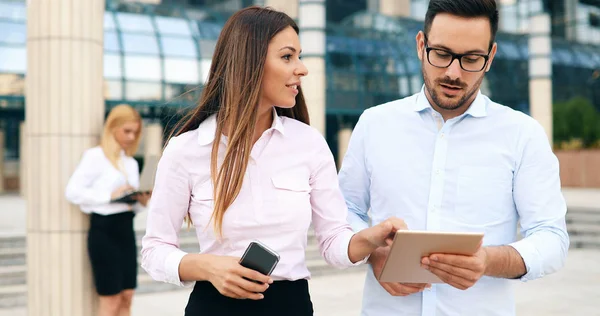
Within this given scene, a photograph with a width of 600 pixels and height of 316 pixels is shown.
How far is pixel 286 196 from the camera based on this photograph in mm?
2078

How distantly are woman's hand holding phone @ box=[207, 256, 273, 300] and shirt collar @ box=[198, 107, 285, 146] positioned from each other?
0.41m

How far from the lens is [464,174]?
7.34ft

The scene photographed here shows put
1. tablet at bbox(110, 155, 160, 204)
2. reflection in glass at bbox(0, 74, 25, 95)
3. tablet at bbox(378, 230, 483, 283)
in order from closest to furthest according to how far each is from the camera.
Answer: tablet at bbox(378, 230, 483, 283) < tablet at bbox(110, 155, 160, 204) < reflection in glass at bbox(0, 74, 25, 95)

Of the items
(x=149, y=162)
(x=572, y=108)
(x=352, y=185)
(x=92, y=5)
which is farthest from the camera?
(x=572, y=108)

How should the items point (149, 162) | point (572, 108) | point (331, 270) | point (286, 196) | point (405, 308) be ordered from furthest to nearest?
point (572, 108) → point (331, 270) → point (149, 162) → point (405, 308) → point (286, 196)

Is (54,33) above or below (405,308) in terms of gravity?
above

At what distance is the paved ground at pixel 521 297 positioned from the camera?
757 centimetres

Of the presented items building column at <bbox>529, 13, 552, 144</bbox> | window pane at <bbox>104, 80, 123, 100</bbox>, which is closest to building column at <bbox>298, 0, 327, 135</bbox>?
window pane at <bbox>104, 80, 123, 100</bbox>

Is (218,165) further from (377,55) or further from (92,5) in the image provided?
(377,55)

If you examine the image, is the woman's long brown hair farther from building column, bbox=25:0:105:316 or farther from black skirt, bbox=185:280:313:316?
building column, bbox=25:0:105:316

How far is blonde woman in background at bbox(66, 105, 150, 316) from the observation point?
562 cm

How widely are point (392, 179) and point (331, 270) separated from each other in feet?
26.3

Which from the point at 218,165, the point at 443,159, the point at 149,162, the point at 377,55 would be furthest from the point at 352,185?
the point at 377,55

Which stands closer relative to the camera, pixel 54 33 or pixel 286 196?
pixel 286 196
